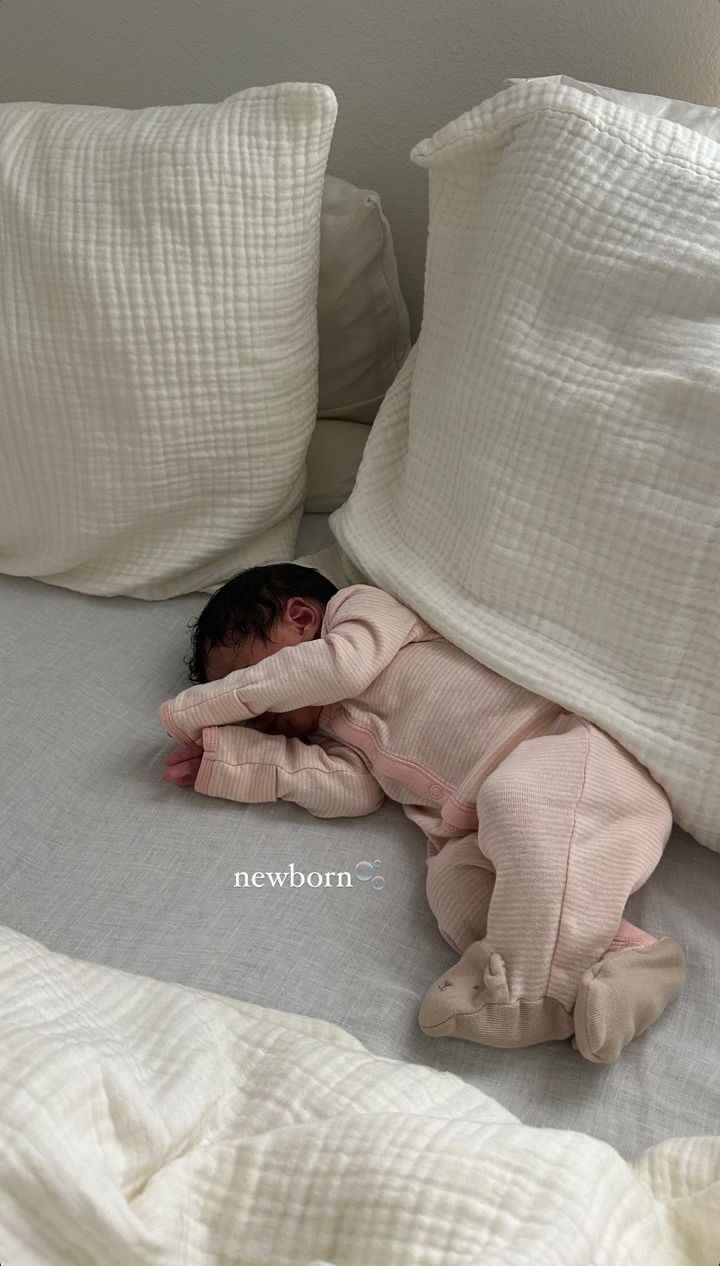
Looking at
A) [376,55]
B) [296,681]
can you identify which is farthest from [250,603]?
[376,55]

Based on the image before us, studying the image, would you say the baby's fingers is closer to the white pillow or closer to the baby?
the baby

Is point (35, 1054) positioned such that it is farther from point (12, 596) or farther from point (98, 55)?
point (98, 55)

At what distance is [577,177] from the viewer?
1.10m

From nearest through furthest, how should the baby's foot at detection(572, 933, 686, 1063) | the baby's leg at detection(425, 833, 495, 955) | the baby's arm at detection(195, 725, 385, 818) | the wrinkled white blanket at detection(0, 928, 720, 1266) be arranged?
the wrinkled white blanket at detection(0, 928, 720, 1266), the baby's foot at detection(572, 933, 686, 1063), the baby's leg at detection(425, 833, 495, 955), the baby's arm at detection(195, 725, 385, 818)

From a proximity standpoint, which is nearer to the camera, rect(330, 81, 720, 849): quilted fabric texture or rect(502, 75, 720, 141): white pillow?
rect(330, 81, 720, 849): quilted fabric texture

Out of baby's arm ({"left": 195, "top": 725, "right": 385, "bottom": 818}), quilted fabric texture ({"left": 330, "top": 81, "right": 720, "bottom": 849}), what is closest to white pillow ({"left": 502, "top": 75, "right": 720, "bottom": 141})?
quilted fabric texture ({"left": 330, "top": 81, "right": 720, "bottom": 849})

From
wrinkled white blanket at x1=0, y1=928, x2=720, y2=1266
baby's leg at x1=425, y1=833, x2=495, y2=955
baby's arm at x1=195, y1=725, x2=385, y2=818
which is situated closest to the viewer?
wrinkled white blanket at x1=0, y1=928, x2=720, y2=1266

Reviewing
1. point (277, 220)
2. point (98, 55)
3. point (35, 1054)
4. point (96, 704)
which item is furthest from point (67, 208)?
point (35, 1054)

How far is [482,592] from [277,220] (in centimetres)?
46

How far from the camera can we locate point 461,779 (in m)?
1.11

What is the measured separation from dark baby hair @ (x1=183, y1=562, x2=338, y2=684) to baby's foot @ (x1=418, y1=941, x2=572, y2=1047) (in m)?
0.46

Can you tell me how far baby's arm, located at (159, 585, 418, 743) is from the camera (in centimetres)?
117

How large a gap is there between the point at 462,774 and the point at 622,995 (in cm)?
28

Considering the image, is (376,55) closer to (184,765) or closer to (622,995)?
(184,765)
